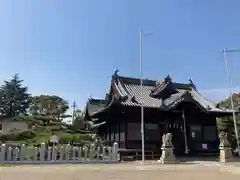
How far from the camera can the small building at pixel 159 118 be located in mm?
24391

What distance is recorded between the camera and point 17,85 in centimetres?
5950

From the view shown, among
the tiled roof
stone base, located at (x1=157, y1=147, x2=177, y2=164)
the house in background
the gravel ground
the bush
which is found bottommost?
the gravel ground

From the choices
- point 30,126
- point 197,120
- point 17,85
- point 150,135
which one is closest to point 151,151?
point 150,135

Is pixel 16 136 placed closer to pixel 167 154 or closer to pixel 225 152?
pixel 167 154

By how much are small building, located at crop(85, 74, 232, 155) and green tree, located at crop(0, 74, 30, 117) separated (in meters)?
34.2

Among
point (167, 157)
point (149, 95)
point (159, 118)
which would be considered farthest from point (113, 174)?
point (149, 95)

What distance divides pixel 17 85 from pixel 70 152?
143 ft

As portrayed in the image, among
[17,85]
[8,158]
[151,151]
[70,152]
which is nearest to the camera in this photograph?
[8,158]

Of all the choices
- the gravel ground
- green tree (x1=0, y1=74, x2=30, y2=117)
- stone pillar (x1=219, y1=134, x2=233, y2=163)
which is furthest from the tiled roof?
green tree (x1=0, y1=74, x2=30, y2=117)

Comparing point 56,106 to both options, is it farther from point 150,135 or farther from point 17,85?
point 150,135

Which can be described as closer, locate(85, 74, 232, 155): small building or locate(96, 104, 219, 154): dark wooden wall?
locate(85, 74, 232, 155): small building

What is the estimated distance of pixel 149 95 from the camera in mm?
27672

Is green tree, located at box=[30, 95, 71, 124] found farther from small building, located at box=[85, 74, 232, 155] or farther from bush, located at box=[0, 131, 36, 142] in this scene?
small building, located at box=[85, 74, 232, 155]

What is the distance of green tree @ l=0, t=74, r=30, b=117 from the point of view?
57.2m
